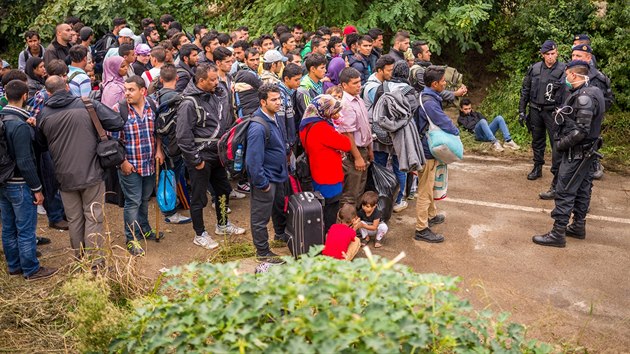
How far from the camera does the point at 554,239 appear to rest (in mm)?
6852

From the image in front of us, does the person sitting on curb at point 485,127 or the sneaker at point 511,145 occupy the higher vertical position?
the person sitting on curb at point 485,127

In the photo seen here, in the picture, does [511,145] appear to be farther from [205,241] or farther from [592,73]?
→ [205,241]

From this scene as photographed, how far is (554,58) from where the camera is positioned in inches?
339

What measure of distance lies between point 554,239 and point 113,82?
519cm

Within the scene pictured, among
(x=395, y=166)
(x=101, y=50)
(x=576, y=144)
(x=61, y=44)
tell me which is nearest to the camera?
(x=576, y=144)

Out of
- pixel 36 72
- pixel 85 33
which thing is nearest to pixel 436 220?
pixel 36 72

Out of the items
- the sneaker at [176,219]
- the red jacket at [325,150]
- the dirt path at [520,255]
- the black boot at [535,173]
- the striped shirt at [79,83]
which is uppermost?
the striped shirt at [79,83]

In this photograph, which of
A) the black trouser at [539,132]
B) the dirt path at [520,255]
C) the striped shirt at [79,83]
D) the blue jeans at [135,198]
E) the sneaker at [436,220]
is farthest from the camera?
the black trouser at [539,132]

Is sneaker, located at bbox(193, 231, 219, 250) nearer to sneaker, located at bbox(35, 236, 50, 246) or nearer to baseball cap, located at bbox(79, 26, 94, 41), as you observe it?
sneaker, located at bbox(35, 236, 50, 246)

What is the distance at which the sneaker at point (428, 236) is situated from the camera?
6.93 meters

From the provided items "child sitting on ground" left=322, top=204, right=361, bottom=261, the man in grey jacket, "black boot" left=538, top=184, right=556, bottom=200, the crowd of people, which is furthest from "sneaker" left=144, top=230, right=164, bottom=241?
"black boot" left=538, top=184, right=556, bottom=200

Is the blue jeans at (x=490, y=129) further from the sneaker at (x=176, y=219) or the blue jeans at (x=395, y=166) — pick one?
the sneaker at (x=176, y=219)

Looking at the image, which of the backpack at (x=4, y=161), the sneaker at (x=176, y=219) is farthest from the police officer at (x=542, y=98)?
the backpack at (x=4, y=161)

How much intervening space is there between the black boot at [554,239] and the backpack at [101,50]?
7.35 m
